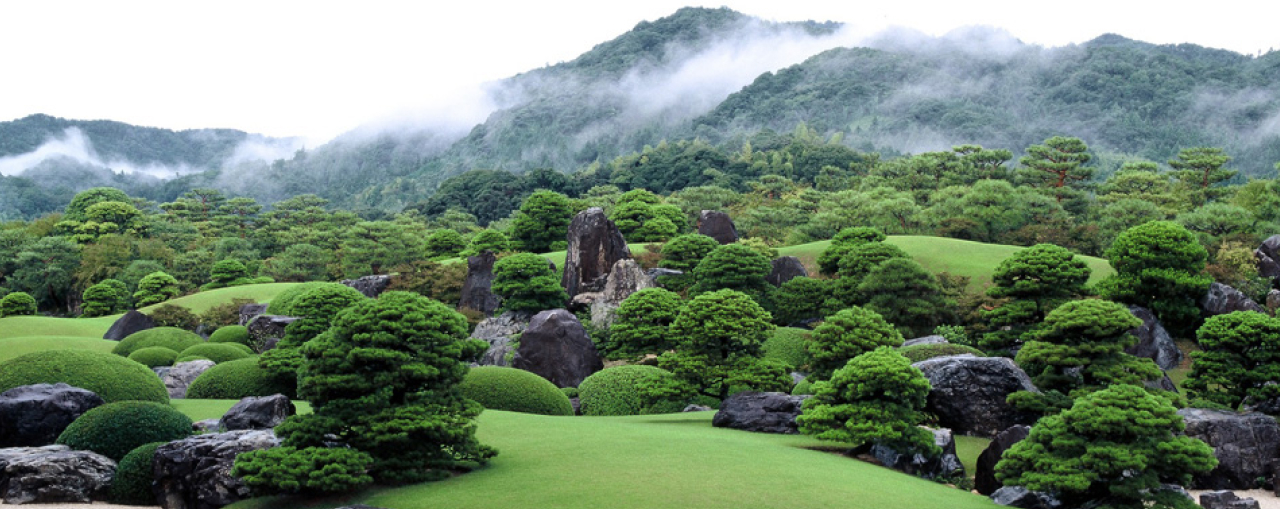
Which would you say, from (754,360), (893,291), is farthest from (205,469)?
(893,291)

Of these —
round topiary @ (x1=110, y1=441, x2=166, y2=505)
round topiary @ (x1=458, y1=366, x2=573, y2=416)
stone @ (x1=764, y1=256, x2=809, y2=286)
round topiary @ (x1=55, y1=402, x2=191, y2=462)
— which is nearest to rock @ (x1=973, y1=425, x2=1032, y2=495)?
round topiary @ (x1=458, y1=366, x2=573, y2=416)

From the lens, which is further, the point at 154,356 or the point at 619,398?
the point at 154,356

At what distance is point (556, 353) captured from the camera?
26141mm

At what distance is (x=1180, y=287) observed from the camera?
28.5 meters

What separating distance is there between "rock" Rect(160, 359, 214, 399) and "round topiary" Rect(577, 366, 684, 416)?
9861 millimetres

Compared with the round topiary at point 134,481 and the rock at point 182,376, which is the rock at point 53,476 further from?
the rock at point 182,376

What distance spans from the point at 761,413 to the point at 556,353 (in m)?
9.82

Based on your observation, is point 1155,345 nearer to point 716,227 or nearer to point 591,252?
point 591,252

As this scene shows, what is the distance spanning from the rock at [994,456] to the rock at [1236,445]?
17.7ft

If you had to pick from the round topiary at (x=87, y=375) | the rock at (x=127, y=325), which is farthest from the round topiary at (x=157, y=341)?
the round topiary at (x=87, y=375)

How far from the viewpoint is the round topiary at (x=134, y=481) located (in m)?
12.8

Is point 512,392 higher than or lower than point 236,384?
lower

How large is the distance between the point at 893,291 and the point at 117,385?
22.2m

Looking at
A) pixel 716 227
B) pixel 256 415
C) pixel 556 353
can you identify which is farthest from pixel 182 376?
pixel 716 227
